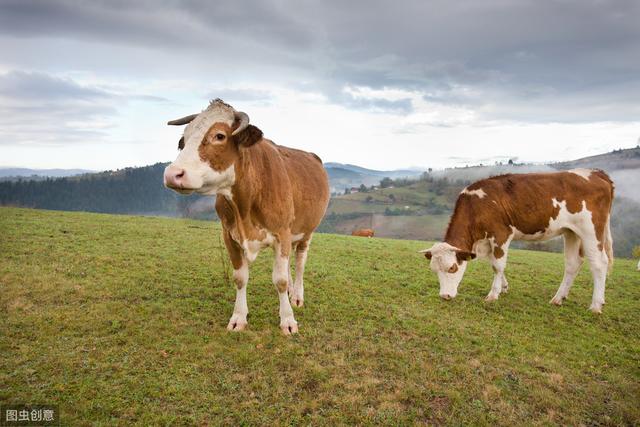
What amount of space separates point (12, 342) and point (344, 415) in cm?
509

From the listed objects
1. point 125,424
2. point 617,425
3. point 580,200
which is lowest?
point 617,425

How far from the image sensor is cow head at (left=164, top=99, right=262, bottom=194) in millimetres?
5074

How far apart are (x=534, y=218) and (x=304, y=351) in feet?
21.4

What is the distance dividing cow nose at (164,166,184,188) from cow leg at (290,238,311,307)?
13.3ft

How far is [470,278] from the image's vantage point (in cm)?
1188

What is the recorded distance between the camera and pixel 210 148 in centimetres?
541

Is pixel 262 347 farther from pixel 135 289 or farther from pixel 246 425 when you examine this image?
pixel 135 289

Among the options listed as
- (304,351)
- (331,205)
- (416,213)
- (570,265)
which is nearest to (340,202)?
(331,205)

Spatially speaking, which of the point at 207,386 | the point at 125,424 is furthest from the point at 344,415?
the point at 125,424

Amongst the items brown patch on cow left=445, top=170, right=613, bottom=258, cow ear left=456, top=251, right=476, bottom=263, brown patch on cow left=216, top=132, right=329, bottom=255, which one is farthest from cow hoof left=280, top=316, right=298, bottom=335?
brown patch on cow left=445, top=170, right=613, bottom=258

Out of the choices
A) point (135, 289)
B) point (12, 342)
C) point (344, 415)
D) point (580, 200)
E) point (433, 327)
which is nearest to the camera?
point (344, 415)

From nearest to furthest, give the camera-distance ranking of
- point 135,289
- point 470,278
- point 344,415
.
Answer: point 344,415 → point 135,289 → point 470,278

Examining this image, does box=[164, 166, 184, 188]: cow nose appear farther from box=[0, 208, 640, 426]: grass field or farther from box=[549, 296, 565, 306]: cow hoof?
box=[549, 296, 565, 306]: cow hoof

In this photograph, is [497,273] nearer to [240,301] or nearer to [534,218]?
[534,218]
